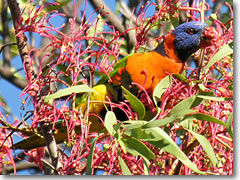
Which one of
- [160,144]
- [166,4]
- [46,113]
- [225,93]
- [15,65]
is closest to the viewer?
[160,144]

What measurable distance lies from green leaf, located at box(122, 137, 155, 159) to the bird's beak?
62 centimetres

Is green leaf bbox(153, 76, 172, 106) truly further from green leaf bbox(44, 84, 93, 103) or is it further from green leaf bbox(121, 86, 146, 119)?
green leaf bbox(44, 84, 93, 103)

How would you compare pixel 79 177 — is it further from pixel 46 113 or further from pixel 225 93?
pixel 225 93

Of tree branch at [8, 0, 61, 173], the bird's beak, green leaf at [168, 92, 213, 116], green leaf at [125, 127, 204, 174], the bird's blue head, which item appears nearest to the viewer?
green leaf at [125, 127, 204, 174]

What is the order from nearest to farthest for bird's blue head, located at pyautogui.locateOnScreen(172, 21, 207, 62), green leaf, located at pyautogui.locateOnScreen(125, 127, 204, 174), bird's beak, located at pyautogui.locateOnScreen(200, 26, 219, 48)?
green leaf, located at pyautogui.locateOnScreen(125, 127, 204, 174) < bird's beak, located at pyautogui.locateOnScreen(200, 26, 219, 48) < bird's blue head, located at pyautogui.locateOnScreen(172, 21, 207, 62)

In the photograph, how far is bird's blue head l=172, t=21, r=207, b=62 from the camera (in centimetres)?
184

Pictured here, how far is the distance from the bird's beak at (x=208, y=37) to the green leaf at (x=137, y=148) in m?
0.62

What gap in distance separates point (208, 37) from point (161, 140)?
666 millimetres

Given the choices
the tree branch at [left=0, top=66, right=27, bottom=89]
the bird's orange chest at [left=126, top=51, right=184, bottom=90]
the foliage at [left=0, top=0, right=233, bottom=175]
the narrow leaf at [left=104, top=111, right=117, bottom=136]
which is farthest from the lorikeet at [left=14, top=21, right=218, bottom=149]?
the narrow leaf at [left=104, top=111, right=117, bottom=136]

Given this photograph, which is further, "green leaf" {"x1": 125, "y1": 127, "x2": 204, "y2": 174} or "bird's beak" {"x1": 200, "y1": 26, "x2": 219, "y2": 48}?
"bird's beak" {"x1": 200, "y1": 26, "x2": 219, "y2": 48}

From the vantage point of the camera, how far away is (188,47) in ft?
6.55

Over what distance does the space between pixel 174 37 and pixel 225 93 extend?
567 millimetres

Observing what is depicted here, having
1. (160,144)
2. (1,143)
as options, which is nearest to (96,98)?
(1,143)

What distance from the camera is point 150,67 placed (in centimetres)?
196
